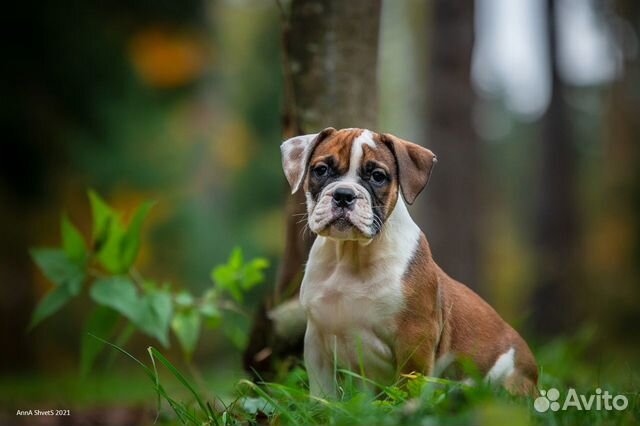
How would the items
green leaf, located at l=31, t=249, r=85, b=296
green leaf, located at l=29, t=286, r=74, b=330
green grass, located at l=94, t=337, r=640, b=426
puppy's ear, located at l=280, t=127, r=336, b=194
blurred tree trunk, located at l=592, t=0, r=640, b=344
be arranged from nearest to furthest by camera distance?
1. green grass, located at l=94, t=337, r=640, b=426
2. puppy's ear, located at l=280, t=127, r=336, b=194
3. green leaf, located at l=29, t=286, r=74, b=330
4. green leaf, located at l=31, t=249, r=85, b=296
5. blurred tree trunk, located at l=592, t=0, r=640, b=344

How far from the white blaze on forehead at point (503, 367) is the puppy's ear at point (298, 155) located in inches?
60.5

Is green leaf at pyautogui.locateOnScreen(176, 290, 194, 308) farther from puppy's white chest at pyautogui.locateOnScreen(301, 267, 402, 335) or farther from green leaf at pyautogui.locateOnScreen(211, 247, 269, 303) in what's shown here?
puppy's white chest at pyautogui.locateOnScreen(301, 267, 402, 335)

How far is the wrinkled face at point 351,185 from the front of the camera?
13.4 ft

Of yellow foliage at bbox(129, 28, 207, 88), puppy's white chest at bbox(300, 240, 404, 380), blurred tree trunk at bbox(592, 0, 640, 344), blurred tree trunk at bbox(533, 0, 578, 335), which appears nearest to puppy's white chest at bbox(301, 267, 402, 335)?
puppy's white chest at bbox(300, 240, 404, 380)

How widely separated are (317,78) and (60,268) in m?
2.25

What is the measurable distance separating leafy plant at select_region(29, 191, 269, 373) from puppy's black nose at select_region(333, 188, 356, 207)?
1.40 metres

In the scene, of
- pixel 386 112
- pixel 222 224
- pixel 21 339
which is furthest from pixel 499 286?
pixel 21 339

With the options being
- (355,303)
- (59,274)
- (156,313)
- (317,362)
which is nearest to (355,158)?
(355,303)

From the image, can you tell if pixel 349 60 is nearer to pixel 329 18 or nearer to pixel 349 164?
pixel 329 18

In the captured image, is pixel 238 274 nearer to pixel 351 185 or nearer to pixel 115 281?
pixel 115 281

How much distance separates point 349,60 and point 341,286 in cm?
202

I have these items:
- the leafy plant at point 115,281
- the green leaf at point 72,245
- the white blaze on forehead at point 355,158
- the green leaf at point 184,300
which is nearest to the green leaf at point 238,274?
the leafy plant at point 115,281

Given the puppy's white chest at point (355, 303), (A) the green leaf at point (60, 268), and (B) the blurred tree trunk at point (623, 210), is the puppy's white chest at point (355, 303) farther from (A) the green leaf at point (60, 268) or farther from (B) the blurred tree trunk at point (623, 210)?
(B) the blurred tree trunk at point (623, 210)

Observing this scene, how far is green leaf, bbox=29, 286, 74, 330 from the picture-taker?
16.6 feet
